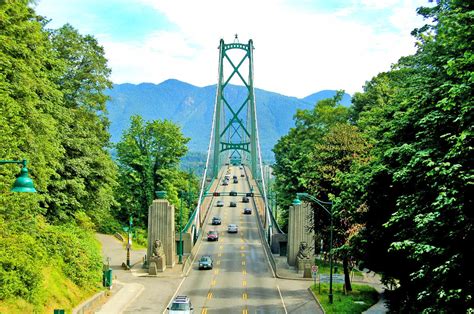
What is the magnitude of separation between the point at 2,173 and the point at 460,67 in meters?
18.3

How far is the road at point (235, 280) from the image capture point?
34.5 m

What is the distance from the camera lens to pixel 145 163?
69.5 m

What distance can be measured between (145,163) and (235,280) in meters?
28.6

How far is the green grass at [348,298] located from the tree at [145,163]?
33.9 metres

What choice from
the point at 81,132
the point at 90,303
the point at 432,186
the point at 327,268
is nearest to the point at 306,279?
the point at 327,268

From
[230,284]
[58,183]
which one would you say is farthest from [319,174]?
[58,183]

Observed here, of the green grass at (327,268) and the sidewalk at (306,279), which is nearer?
the sidewalk at (306,279)

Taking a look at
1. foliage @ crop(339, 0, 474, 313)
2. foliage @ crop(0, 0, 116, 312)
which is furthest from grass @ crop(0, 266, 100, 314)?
foliage @ crop(339, 0, 474, 313)

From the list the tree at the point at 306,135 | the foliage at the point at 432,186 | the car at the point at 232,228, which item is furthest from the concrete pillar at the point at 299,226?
the car at the point at 232,228

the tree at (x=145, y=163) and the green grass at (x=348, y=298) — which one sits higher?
the tree at (x=145, y=163)

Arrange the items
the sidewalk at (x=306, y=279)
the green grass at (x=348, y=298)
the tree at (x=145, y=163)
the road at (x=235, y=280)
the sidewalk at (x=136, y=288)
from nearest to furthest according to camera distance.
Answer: the green grass at (x=348, y=298) → the sidewalk at (x=136, y=288) → the road at (x=235, y=280) → the sidewalk at (x=306, y=279) → the tree at (x=145, y=163)

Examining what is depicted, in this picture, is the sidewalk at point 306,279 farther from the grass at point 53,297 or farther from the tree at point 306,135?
the grass at point 53,297

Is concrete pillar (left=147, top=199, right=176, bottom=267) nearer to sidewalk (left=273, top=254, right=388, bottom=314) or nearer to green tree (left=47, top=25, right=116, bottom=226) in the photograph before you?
green tree (left=47, top=25, right=116, bottom=226)

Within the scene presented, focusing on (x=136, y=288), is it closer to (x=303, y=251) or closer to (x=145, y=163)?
(x=303, y=251)
